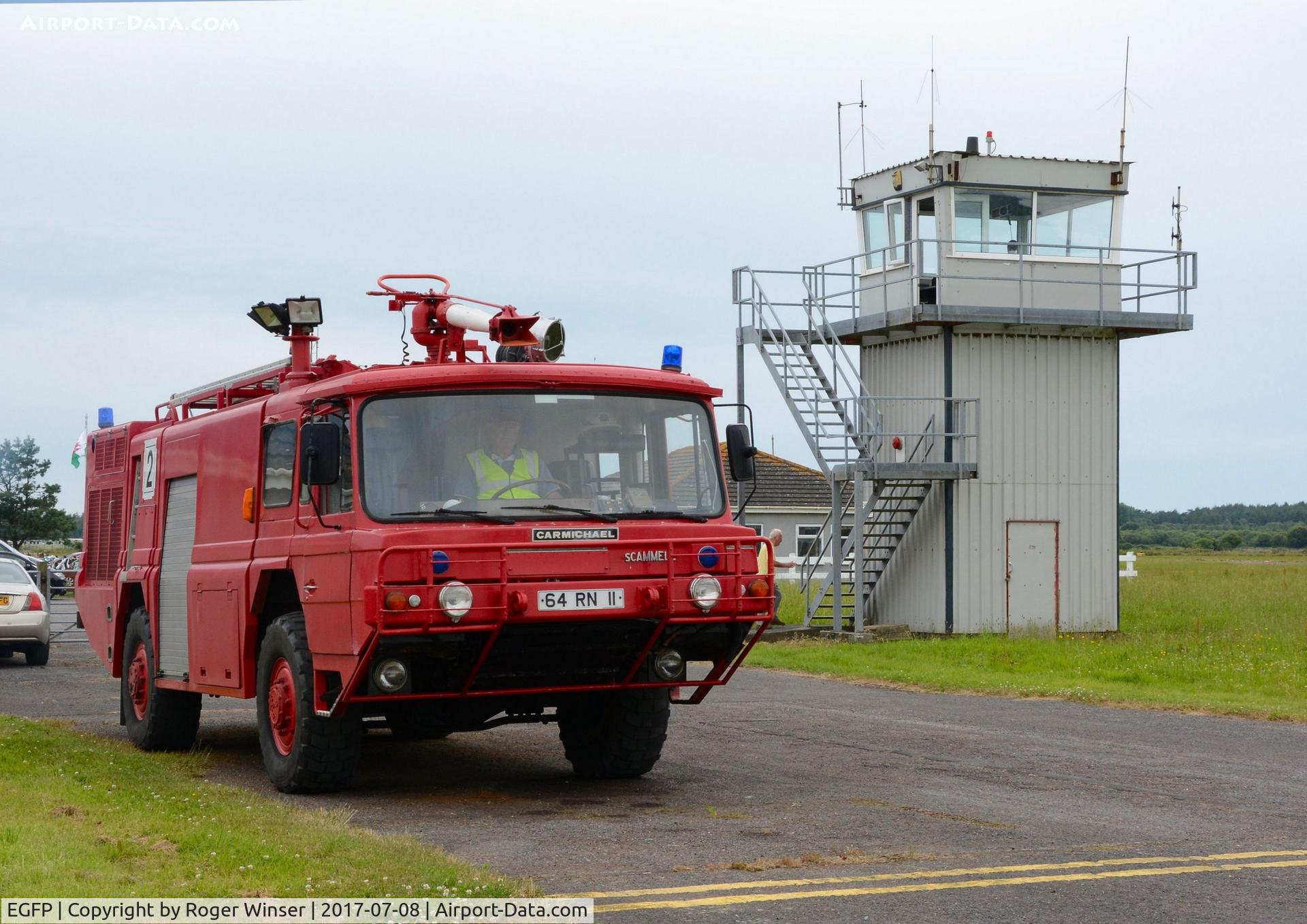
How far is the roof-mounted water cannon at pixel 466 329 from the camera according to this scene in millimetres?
11336

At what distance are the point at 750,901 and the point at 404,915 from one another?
5.22ft

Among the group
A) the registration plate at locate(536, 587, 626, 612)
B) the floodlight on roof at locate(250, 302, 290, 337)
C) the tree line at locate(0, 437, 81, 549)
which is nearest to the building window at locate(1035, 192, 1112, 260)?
the floodlight on roof at locate(250, 302, 290, 337)

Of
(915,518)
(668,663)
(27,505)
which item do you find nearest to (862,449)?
(915,518)

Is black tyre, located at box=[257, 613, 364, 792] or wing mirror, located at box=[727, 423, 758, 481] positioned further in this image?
wing mirror, located at box=[727, 423, 758, 481]

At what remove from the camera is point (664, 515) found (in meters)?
11.0

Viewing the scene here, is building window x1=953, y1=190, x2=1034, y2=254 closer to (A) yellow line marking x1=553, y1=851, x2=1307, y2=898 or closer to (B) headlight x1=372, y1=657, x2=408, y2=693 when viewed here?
(B) headlight x1=372, y1=657, x2=408, y2=693

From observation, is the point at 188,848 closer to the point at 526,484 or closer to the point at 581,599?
the point at 581,599

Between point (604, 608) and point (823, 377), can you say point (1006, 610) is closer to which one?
point (823, 377)

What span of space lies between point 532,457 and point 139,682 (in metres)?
5.42

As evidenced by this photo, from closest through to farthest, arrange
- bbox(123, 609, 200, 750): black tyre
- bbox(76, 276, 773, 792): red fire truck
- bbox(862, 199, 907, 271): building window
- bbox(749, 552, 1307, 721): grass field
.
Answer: bbox(76, 276, 773, 792): red fire truck < bbox(123, 609, 200, 750): black tyre < bbox(749, 552, 1307, 721): grass field < bbox(862, 199, 907, 271): building window

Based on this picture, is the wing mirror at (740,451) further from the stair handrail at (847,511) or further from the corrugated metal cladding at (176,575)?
the stair handrail at (847,511)

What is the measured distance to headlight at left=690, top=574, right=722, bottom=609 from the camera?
10.7m

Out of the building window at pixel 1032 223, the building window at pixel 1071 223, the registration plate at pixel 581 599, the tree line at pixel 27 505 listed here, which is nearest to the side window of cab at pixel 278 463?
the registration plate at pixel 581 599

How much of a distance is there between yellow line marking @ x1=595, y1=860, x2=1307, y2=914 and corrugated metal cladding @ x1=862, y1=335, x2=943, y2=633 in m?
20.3
